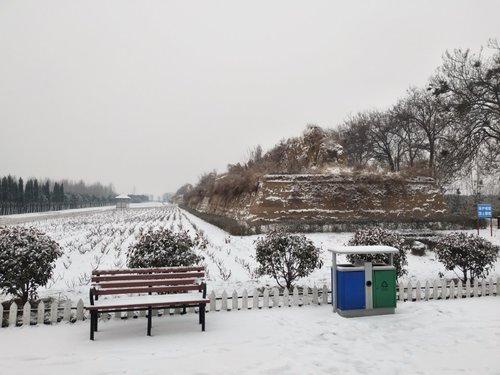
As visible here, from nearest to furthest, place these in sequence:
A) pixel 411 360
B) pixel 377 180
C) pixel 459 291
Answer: pixel 411 360 → pixel 459 291 → pixel 377 180

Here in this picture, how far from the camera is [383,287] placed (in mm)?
7355

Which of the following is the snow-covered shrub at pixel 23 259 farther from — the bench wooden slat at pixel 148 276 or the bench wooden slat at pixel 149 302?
the bench wooden slat at pixel 149 302

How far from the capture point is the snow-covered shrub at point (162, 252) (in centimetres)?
838

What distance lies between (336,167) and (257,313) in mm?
24479

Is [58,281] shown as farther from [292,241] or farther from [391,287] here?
[391,287]

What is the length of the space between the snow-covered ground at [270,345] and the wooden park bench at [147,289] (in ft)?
1.31

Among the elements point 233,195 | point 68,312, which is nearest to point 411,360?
point 68,312

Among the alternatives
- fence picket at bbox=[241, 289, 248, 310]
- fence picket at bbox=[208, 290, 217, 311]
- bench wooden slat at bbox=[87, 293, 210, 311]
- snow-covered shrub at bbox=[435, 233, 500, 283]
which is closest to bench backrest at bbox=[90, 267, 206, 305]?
bench wooden slat at bbox=[87, 293, 210, 311]

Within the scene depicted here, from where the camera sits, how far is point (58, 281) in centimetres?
1059

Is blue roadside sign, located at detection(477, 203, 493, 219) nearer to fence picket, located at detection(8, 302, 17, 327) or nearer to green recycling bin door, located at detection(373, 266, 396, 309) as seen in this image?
green recycling bin door, located at detection(373, 266, 396, 309)

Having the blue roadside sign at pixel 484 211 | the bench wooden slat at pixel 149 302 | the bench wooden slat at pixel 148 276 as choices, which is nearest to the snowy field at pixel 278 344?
the bench wooden slat at pixel 149 302

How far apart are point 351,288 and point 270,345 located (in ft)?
7.68

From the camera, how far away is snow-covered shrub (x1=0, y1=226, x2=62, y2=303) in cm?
716

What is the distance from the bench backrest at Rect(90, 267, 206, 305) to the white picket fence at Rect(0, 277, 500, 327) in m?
0.60
